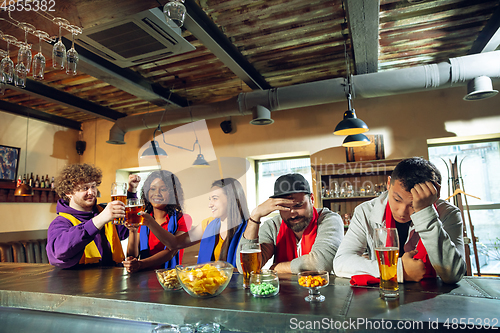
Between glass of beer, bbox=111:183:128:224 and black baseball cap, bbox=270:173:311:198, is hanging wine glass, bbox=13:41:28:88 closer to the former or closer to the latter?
glass of beer, bbox=111:183:128:224

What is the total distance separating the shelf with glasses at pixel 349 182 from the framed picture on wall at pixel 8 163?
469 centimetres

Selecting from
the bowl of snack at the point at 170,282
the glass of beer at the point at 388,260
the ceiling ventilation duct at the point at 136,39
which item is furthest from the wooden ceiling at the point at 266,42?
the glass of beer at the point at 388,260

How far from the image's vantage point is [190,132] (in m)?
5.77

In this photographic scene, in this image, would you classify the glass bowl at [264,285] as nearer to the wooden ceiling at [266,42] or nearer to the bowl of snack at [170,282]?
the bowl of snack at [170,282]

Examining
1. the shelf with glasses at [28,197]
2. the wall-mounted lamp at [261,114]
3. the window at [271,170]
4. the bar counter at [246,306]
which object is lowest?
the bar counter at [246,306]

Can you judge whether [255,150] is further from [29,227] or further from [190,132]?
[29,227]

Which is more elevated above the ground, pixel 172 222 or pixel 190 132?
pixel 190 132

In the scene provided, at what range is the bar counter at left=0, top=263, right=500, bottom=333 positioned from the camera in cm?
95

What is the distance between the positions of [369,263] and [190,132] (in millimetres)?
4721

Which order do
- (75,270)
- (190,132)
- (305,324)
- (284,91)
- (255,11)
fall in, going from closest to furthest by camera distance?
(305,324), (75,270), (255,11), (284,91), (190,132)

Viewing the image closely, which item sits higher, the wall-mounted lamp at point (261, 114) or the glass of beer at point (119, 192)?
the wall-mounted lamp at point (261, 114)

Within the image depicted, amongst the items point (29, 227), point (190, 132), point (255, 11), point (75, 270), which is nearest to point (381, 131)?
point (255, 11)

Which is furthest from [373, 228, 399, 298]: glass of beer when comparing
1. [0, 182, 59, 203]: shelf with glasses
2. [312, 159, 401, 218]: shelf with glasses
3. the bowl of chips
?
[0, 182, 59, 203]: shelf with glasses

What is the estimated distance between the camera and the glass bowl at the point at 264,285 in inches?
47.4
